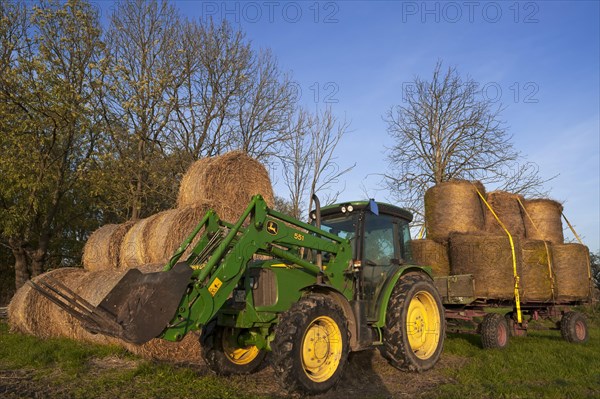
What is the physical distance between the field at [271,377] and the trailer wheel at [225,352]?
14 cm

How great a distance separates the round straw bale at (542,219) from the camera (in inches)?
420

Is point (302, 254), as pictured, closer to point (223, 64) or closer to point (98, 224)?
point (223, 64)

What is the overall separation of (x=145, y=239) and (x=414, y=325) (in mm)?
4965

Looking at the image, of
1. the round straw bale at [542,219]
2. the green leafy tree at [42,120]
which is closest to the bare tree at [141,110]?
the green leafy tree at [42,120]

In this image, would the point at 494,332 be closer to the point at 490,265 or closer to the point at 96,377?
the point at 490,265

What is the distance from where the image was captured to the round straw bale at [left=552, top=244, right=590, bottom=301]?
32.7ft

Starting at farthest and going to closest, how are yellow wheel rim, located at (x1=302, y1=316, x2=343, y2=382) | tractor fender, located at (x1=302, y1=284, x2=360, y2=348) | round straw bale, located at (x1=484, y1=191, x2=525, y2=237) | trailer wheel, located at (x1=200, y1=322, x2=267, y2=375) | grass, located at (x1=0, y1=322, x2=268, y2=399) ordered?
round straw bale, located at (x1=484, y1=191, x2=525, y2=237) → trailer wheel, located at (x1=200, y1=322, x2=267, y2=375) → tractor fender, located at (x1=302, y1=284, x2=360, y2=348) → grass, located at (x1=0, y1=322, x2=268, y2=399) → yellow wheel rim, located at (x1=302, y1=316, x2=343, y2=382)

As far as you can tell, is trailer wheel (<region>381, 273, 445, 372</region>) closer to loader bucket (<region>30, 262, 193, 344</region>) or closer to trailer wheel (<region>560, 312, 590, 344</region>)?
loader bucket (<region>30, 262, 193, 344</region>)

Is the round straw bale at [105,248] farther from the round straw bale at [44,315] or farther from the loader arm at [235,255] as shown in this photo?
the loader arm at [235,255]

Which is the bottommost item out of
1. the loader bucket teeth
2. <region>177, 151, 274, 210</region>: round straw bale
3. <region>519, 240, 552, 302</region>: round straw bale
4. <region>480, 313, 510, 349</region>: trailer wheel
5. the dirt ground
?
the dirt ground

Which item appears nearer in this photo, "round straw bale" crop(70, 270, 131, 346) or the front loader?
the front loader

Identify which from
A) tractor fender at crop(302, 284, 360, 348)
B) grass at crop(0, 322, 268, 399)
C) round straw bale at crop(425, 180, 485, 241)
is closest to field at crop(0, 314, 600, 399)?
grass at crop(0, 322, 268, 399)

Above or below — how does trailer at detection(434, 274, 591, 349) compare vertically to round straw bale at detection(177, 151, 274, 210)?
below

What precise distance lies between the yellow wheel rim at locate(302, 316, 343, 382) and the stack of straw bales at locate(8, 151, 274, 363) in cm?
349
